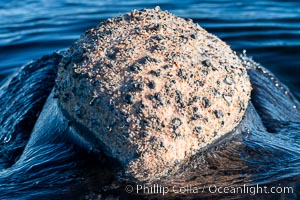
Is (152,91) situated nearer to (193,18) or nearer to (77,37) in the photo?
(77,37)

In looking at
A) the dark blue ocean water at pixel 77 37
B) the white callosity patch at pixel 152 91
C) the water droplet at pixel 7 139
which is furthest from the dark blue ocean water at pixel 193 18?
the white callosity patch at pixel 152 91

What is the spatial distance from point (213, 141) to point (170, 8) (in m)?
6.94

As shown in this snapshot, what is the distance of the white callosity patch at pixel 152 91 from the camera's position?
10.1 ft

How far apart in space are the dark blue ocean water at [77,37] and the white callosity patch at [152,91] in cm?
23

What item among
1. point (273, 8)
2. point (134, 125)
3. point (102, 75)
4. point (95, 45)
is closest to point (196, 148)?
point (134, 125)

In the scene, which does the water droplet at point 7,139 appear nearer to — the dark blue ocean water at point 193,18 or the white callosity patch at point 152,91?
the white callosity patch at point 152,91

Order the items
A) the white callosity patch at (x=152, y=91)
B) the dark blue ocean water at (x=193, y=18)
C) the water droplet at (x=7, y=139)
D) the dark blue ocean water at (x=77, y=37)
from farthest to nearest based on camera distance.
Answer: the dark blue ocean water at (x=193, y=18)
the water droplet at (x=7, y=139)
the dark blue ocean water at (x=77, y=37)
the white callosity patch at (x=152, y=91)

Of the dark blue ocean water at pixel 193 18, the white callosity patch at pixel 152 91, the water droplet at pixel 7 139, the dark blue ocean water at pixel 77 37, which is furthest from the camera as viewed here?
the dark blue ocean water at pixel 193 18

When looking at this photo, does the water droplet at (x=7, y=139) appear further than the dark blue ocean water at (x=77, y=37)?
Yes

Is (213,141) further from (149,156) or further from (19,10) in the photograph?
(19,10)

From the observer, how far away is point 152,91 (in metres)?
3.15

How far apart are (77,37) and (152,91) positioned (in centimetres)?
547

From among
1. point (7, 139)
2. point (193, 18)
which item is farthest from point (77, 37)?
point (7, 139)

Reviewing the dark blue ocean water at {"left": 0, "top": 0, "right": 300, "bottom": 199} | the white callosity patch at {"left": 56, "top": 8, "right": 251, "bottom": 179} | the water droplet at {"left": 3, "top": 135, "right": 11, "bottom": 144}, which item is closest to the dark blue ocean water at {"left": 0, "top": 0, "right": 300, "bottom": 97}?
the dark blue ocean water at {"left": 0, "top": 0, "right": 300, "bottom": 199}
